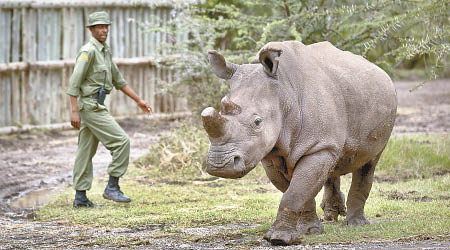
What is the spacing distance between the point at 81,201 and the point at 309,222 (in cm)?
330

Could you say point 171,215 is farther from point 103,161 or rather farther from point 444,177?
point 103,161

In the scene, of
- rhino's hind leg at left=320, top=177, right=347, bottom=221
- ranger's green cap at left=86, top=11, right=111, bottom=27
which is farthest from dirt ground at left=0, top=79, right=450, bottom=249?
ranger's green cap at left=86, top=11, right=111, bottom=27

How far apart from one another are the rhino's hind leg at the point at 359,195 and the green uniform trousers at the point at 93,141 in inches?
115

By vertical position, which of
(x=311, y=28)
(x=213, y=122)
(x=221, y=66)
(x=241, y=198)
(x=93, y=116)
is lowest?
(x=241, y=198)

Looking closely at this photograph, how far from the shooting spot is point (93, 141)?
31.4 ft

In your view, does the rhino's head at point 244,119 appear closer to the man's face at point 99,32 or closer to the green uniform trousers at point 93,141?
the green uniform trousers at point 93,141

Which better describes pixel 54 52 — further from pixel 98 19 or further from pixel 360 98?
pixel 360 98

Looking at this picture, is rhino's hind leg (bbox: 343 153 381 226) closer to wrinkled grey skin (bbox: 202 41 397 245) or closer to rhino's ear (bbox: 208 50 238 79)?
wrinkled grey skin (bbox: 202 41 397 245)

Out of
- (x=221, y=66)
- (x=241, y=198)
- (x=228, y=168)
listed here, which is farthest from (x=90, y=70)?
(x=228, y=168)

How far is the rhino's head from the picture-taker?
598 cm

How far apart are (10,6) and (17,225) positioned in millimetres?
7692

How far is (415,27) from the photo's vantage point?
1100cm

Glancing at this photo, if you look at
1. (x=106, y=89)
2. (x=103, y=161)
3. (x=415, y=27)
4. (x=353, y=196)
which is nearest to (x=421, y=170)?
Result: (x=415, y=27)

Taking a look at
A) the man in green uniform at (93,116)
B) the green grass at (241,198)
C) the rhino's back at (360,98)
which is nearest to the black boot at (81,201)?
the man in green uniform at (93,116)
